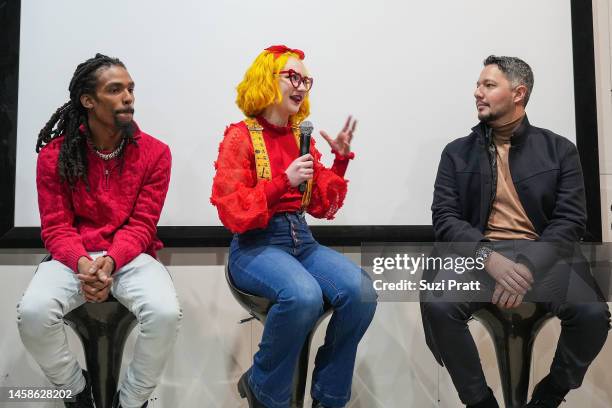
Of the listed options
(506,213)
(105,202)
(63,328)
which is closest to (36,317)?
(63,328)

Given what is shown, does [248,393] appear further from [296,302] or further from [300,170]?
[300,170]

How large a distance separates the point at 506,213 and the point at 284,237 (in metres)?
0.88

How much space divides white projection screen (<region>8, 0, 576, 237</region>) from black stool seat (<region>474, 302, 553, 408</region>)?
79cm

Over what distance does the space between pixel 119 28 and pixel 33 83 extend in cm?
48

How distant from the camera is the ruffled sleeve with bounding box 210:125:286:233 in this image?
7.32ft

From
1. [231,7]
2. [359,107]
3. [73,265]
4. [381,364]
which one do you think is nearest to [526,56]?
[359,107]

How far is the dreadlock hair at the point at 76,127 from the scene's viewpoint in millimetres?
2430

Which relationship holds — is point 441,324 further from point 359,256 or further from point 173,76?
point 173,76

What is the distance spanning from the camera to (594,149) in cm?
304

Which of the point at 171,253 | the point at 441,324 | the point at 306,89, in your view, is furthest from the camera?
the point at 171,253

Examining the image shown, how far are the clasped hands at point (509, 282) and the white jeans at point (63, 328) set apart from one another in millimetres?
1125

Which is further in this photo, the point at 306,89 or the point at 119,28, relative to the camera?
the point at 119,28

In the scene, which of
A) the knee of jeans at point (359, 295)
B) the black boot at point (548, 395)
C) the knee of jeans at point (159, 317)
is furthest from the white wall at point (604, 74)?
the knee of jeans at point (159, 317)

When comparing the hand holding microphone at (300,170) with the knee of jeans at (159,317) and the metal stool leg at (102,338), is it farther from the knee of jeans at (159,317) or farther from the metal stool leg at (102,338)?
the metal stool leg at (102,338)
